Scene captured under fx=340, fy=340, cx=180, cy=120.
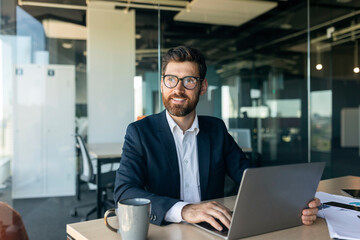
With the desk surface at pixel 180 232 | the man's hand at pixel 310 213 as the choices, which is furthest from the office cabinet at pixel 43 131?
the man's hand at pixel 310 213

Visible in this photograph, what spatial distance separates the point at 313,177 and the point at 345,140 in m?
10.6

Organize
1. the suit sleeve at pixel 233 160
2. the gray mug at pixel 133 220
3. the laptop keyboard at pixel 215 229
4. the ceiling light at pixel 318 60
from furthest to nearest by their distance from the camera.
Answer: the ceiling light at pixel 318 60 → the suit sleeve at pixel 233 160 → the laptop keyboard at pixel 215 229 → the gray mug at pixel 133 220

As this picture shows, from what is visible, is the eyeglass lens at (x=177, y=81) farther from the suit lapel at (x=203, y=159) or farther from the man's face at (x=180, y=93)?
the suit lapel at (x=203, y=159)

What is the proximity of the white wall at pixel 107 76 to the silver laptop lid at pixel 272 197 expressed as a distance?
3.18 metres

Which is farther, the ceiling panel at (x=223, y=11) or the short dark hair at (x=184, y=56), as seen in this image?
the ceiling panel at (x=223, y=11)

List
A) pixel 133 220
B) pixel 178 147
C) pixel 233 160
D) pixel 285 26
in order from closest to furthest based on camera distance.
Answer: pixel 133 220 → pixel 178 147 → pixel 233 160 → pixel 285 26

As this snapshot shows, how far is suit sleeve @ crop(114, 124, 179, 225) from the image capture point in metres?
1.17

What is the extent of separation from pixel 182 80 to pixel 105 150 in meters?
2.40

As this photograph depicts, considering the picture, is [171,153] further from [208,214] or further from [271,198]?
[271,198]

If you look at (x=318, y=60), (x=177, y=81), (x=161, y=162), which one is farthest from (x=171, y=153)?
(x=318, y=60)

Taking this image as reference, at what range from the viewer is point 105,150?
12.3 ft

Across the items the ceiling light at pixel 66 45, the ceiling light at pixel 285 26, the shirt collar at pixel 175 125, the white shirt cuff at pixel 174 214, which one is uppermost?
the ceiling light at pixel 285 26

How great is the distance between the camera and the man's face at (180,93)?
1555 millimetres

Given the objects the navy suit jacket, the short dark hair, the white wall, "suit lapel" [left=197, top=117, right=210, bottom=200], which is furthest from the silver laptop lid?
the white wall
